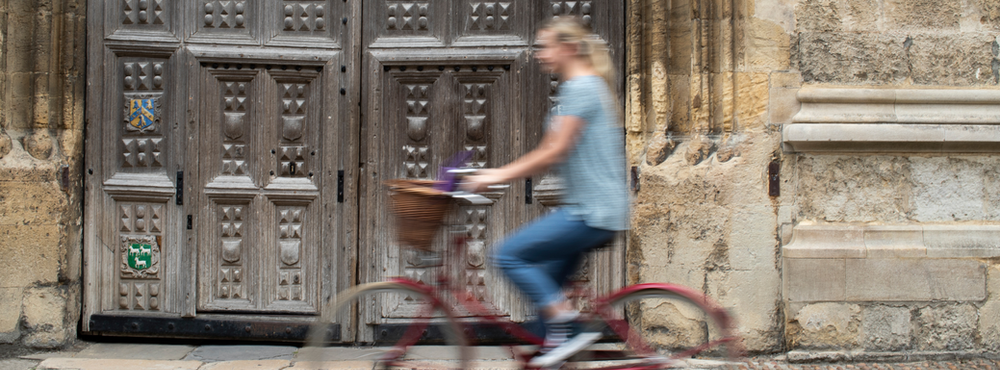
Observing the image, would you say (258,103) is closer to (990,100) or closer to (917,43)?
(917,43)

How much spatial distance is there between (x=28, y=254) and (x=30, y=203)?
30 cm

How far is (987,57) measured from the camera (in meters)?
3.92

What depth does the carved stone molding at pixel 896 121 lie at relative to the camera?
12.4 ft

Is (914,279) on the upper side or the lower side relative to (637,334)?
upper

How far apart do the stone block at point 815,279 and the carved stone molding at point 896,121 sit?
0.64 meters

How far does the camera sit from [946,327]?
386cm

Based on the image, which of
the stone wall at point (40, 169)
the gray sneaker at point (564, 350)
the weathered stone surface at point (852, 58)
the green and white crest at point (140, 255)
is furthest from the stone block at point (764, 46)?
the stone wall at point (40, 169)

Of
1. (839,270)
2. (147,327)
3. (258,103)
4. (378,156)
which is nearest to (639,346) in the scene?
(839,270)

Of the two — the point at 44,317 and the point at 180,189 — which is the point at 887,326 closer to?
the point at 180,189

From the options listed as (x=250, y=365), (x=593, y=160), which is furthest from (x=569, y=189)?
(x=250, y=365)

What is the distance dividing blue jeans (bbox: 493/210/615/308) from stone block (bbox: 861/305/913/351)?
2.21m

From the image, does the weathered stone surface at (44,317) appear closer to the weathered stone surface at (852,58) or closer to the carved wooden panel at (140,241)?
the carved wooden panel at (140,241)

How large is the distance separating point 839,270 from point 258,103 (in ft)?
11.7

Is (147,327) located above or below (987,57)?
below
